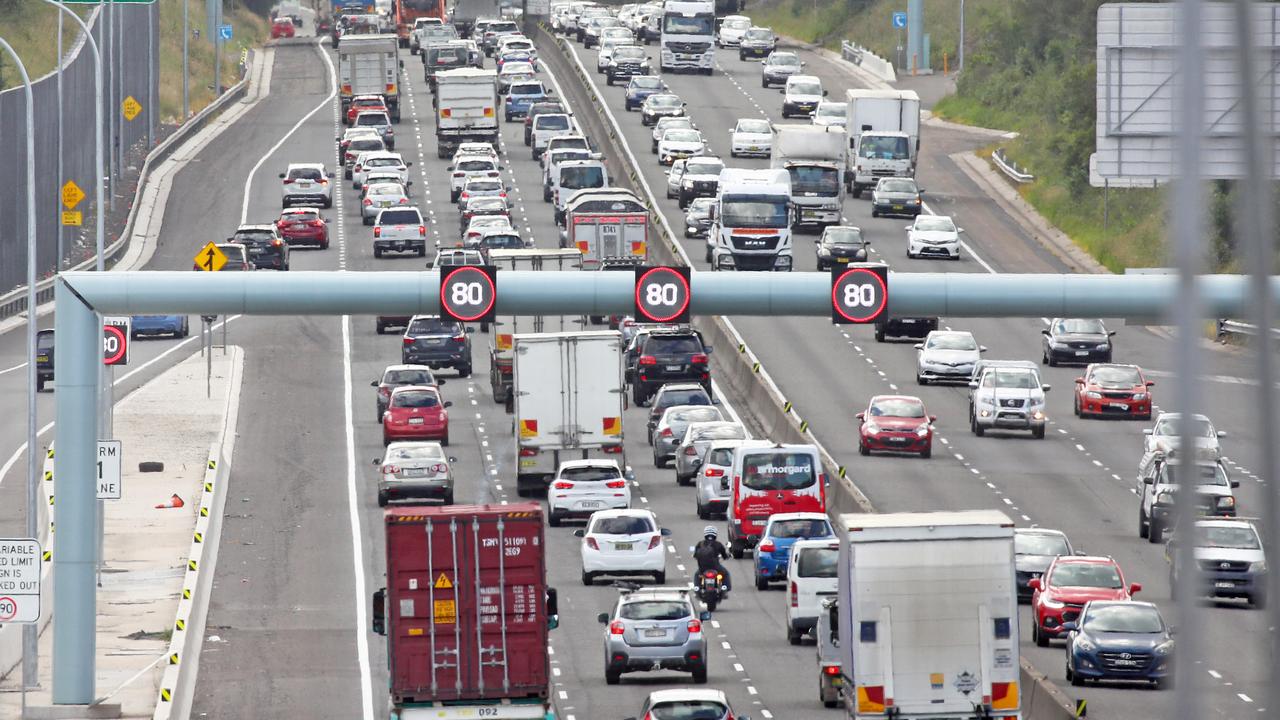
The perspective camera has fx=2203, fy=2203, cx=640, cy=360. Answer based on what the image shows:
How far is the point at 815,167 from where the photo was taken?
72.6 m

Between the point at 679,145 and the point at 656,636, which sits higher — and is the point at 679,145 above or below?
above

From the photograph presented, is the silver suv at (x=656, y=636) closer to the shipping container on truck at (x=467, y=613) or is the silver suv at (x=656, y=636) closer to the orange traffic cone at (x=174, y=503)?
the shipping container on truck at (x=467, y=613)

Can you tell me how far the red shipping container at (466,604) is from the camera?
24.6 metres

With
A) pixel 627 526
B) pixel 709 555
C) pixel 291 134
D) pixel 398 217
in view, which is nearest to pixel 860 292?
pixel 709 555

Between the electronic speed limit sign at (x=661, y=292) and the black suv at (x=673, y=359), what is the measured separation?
81.6ft

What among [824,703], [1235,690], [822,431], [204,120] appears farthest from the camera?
[204,120]

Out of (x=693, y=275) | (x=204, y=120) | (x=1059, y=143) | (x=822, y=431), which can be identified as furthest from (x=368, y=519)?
(x=204, y=120)

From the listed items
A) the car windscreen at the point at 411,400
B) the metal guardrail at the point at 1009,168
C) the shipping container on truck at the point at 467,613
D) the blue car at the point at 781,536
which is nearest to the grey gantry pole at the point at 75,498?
the shipping container on truck at the point at 467,613

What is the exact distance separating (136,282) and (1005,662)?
1227 centimetres

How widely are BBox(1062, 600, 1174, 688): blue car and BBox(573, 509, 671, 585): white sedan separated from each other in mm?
9199

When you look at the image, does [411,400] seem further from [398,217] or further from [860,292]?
[398,217]

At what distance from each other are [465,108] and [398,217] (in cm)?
2154

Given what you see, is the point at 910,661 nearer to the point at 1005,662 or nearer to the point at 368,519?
the point at 1005,662

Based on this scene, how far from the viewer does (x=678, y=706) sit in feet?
78.3
